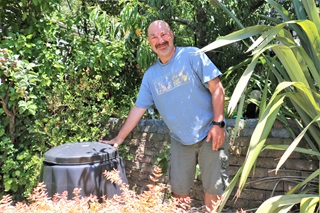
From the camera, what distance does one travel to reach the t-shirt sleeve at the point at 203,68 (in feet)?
8.08

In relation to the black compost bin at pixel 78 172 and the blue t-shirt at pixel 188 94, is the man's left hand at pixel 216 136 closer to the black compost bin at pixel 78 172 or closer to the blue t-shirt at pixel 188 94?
the blue t-shirt at pixel 188 94

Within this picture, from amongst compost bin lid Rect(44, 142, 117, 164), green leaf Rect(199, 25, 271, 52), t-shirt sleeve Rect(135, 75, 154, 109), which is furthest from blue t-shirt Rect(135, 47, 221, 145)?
compost bin lid Rect(44, 142, 117, 164)

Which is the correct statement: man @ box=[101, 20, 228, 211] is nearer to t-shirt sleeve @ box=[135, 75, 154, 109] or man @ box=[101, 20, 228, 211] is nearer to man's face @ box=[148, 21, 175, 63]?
man's face @ box=[148, 21, 175, 63]

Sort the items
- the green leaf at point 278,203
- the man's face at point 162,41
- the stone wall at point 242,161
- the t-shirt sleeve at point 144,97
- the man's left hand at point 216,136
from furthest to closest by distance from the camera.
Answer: the stone wall at point 242,161 → the t-shirt sleeve at point 144,97 → the man's face at point 162,41 → the man's left hand at point 216,136 → the green leaf at point 278,203

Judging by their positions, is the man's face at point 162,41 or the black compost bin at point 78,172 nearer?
the black compost bin at point 78,172

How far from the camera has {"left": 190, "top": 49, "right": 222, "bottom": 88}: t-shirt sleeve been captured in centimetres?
246

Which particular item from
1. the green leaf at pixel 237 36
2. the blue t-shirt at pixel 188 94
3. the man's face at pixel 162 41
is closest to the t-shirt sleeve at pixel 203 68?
the blue t-shirt at pixel 188 94

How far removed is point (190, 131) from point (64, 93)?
5.80 ft

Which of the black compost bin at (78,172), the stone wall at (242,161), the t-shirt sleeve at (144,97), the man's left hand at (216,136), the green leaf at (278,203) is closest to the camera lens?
the green leaf at (278,203)

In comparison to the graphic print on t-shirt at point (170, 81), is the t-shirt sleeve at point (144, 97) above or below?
below

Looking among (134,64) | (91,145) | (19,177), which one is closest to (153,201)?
(91,145)

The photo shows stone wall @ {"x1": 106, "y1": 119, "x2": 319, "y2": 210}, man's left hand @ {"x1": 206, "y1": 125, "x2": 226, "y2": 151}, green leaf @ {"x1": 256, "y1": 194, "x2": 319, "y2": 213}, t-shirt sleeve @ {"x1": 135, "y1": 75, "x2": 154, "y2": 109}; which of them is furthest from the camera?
stone wall @ {"x1": 106, "y1": 119, "x2": 319, "y2": 210}

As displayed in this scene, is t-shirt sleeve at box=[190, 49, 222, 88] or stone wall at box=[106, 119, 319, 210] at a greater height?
t-shirt sleeve at box=[190, 49, 222, 88]

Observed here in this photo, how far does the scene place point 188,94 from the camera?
2537mm
